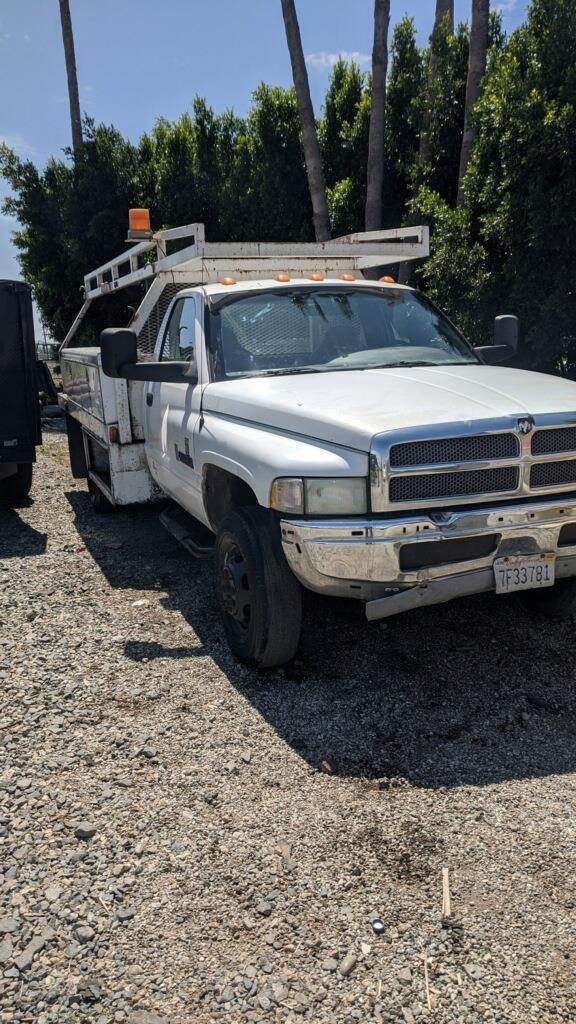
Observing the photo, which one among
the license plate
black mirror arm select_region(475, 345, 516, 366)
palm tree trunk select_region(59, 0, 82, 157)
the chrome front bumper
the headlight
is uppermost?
palm tree trunk select_region(59, 0, 82, 157)

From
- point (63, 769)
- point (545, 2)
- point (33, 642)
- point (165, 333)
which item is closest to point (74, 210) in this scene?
point (545, 2)

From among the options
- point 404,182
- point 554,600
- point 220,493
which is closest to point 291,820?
point 220,493

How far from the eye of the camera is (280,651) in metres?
4.00

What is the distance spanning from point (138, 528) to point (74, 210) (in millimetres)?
15817

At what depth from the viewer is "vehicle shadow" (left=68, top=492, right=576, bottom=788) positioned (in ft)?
11.2

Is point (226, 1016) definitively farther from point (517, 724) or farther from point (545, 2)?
point (545, 2)

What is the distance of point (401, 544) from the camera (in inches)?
133

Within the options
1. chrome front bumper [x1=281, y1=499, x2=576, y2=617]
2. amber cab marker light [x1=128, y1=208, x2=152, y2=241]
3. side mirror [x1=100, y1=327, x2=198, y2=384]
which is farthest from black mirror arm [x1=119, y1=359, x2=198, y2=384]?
amber cab marker light [x1=128, y1=208, x2=152, y2=241]

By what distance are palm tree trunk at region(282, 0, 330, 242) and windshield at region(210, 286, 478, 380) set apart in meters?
9.51

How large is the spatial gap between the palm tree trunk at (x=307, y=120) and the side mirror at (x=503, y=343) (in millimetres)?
9162

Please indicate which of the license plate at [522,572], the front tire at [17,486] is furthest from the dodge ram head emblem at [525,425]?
the front tire at [17,486]

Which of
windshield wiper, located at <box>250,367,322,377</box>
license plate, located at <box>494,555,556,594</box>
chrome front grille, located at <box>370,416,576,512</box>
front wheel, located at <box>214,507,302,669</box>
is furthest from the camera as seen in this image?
windshield wiper, located at <box>250,367,322,377</box>

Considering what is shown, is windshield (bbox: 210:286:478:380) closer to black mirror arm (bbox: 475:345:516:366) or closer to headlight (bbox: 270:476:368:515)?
black mirror arm (bbox: 475:345:516:366)

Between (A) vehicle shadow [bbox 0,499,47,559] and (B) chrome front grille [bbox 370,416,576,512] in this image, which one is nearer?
(B) chrome front grille [bbox 370,416,576,512]
